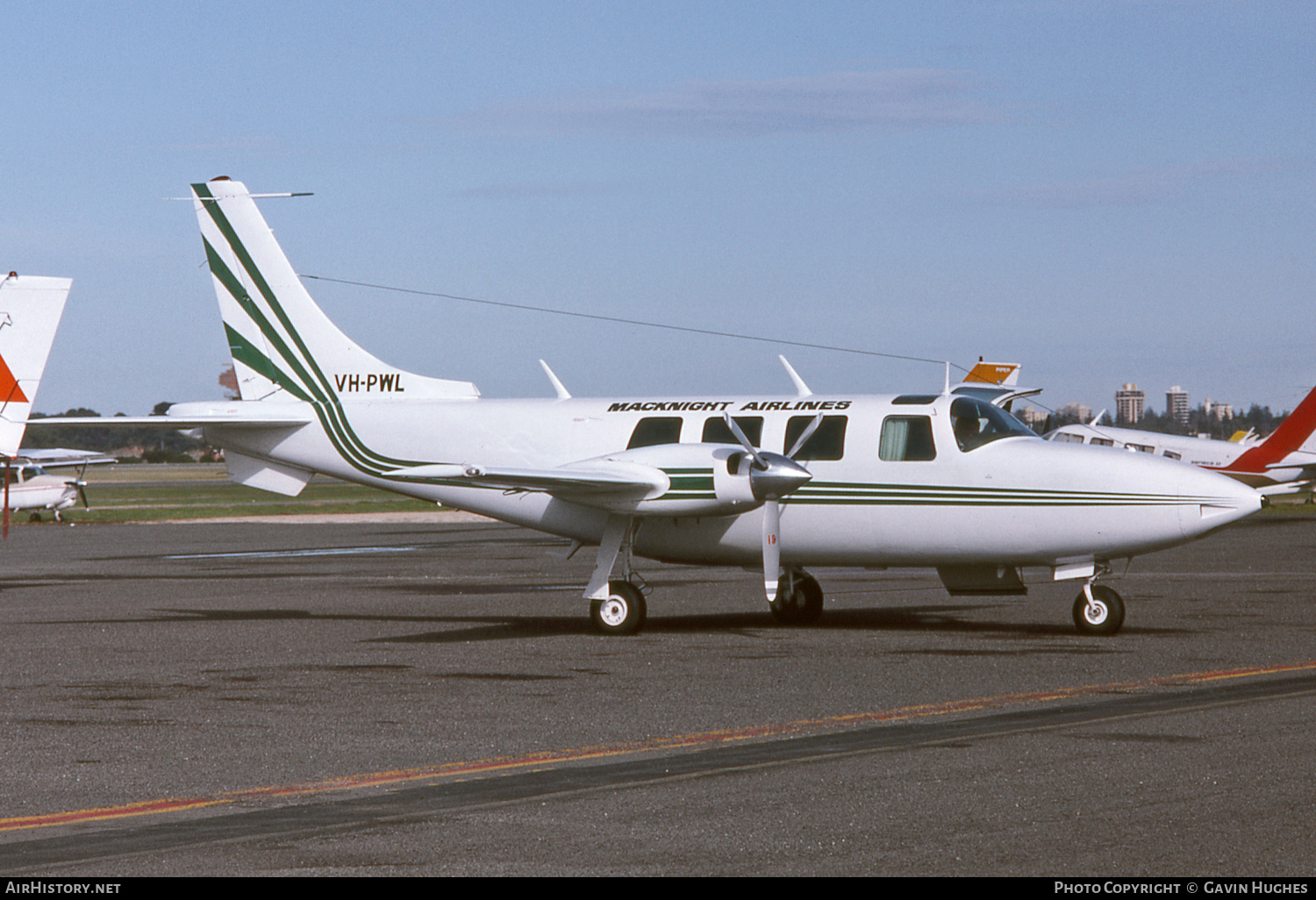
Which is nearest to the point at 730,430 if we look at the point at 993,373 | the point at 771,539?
the point at 771,539

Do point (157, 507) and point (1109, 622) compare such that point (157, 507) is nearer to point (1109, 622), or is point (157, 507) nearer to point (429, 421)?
point (429, 421)

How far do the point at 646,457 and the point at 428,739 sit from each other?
7.60m

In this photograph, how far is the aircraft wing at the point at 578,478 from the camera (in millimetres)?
16594

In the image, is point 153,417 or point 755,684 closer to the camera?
point 755,684

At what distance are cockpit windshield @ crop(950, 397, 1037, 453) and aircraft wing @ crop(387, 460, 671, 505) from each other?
354 cm

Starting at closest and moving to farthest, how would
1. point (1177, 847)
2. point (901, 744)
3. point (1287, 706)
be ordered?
point (1177, 847), point (901, 744), point (1287, 706)

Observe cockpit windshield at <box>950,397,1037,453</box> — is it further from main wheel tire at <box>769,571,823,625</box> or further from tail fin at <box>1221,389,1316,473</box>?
tail fin at <box>1221,389,1316,473</box>

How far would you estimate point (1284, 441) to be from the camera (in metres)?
38.9

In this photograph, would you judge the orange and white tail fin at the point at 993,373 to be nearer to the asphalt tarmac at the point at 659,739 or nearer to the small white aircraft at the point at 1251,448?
the small white aircraft at the point at 1251,448

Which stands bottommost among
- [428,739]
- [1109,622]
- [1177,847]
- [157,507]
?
[1177,847]

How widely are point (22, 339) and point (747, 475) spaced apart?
31.5 feet

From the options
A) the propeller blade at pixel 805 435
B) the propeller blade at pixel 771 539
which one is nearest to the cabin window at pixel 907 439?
the propeller blade at pixel 805 435
